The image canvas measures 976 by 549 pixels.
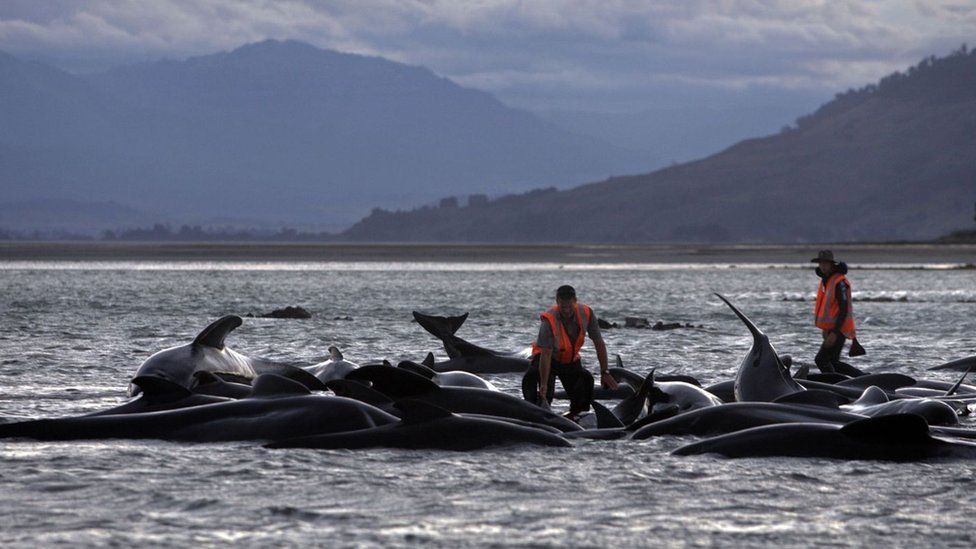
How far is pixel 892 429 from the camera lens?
39.9 feet

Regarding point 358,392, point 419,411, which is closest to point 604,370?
point 358,392

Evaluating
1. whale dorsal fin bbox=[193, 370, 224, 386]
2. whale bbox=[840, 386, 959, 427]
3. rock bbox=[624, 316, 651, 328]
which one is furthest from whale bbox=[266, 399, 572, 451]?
rock bbox=[624, 316, 651, 328]

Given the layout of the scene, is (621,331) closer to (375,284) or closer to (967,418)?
(967,418)

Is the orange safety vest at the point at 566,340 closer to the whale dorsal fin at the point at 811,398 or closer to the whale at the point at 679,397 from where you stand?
the whale at the point at 679,397

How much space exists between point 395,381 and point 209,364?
3650mm

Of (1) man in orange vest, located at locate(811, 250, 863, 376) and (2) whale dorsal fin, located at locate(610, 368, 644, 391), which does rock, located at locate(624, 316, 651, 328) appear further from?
(2) whale dorsal fin, located at locate(610, 368, 644, 391)

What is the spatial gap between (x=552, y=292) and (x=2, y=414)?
115ft

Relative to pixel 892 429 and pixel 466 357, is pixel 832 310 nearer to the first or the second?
pixel 466 357

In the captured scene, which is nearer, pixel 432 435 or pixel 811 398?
pixel 432 435

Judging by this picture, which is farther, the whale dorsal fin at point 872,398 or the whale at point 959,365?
the whale at point 959,365

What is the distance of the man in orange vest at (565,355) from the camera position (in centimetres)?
1500

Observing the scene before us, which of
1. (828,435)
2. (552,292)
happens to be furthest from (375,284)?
(828,435)

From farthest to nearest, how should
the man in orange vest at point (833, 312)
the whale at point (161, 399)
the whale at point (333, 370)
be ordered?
the man in orange vest at point (833, 312)
the whale at point (333, 370)
the whale at point (161, 399)

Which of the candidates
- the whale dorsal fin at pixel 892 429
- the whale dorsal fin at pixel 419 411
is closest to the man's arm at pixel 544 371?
the whale dorsal fin at pixel 419 411
